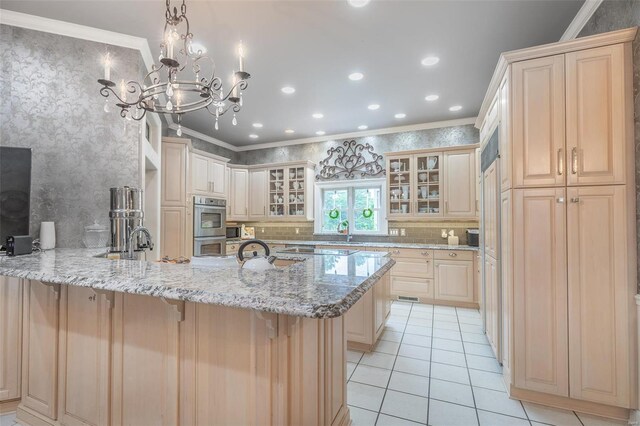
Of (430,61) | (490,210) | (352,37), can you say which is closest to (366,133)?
(430,61)

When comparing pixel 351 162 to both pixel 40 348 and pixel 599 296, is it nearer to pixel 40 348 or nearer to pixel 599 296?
pixel 599 296

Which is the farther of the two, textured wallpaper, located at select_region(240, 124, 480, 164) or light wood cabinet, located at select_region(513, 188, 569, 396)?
textured wallpaper, located at select_region(240, 124, 480, 164)

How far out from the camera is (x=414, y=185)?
476 centimetres

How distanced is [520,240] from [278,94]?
10.4ft

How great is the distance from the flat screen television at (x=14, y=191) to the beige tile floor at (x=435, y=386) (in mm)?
1272

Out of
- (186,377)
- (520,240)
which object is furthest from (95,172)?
(520,240)

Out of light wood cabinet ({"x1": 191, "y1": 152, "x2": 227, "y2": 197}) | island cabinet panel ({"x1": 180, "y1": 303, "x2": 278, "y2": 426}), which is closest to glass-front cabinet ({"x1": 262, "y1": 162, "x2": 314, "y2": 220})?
light wood cabinet ({"x1": 191, "y1": 152, "x2": 227, "y2": 197})

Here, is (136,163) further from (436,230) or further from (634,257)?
(436,230)

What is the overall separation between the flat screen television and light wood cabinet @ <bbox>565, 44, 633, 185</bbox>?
155 inches

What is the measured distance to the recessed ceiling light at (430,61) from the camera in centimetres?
294

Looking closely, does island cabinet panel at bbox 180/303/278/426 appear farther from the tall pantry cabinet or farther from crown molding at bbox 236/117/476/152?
crown molding at bbox 236/117/476/152

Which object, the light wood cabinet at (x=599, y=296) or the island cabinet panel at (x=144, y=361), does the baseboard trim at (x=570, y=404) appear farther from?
the island cabinet panel at (x=144, y=361)

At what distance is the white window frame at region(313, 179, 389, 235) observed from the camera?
17.2 ft

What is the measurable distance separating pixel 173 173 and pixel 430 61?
3781mm
